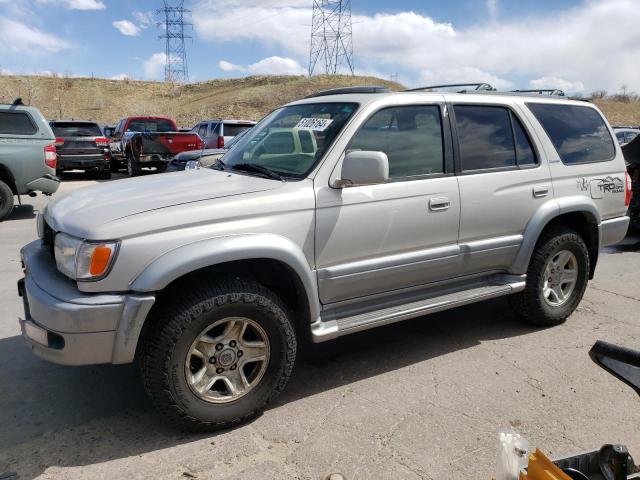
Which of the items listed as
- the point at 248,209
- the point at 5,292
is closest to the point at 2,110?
the point at 5,292

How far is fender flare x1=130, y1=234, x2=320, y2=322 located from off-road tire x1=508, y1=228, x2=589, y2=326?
208cm

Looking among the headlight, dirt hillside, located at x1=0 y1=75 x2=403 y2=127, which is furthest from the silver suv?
dirt hillside, located at x1=0 y1=75 x2=403 y2=127

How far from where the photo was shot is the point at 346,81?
57.4 m

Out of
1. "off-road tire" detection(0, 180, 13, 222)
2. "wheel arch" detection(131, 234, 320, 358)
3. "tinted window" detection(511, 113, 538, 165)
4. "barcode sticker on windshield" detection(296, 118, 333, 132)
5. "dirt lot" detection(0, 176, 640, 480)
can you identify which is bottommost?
"dirt lot" detection(0, 176, 640, 480)

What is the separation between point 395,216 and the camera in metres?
3.55

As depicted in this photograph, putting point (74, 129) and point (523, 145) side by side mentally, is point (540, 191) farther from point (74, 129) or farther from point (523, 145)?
point (74, 129)

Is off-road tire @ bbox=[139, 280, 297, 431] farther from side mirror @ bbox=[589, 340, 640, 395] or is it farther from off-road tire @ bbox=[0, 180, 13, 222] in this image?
off-road tire @ bbox=[0, 180, 13, 222]

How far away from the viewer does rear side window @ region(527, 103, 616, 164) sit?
15.0 ft

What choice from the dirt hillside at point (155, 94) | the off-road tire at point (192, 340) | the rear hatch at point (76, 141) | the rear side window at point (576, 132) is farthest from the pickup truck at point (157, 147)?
the dirt hillside at point (155, 94)

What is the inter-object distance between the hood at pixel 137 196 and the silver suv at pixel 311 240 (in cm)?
2

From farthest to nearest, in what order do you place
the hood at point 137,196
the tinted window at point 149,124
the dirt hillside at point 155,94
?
1. the dirt hillside at point 155,94
2. the tinted window at point 149,124
3. the hood at point 137,196

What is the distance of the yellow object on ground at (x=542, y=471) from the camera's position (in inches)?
58.1

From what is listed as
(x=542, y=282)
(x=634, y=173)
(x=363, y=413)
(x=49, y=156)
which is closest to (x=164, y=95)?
(x=49, y=156)

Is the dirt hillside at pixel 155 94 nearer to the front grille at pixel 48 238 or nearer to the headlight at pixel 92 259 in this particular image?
the front grille at pixel 48 238
